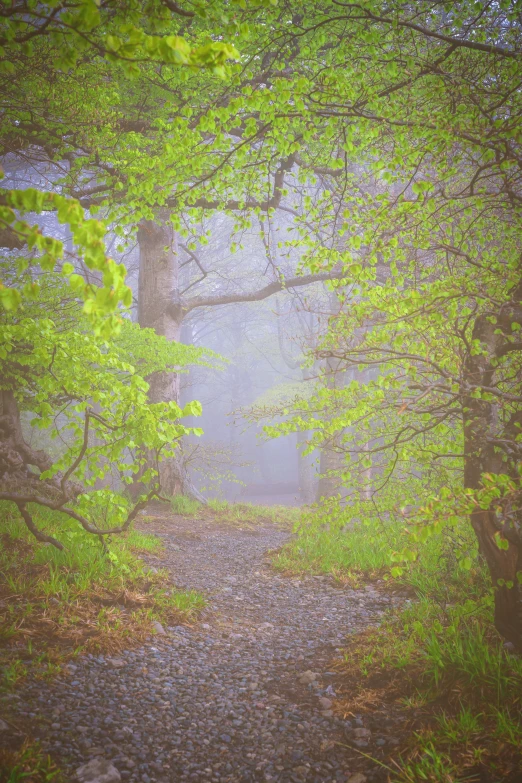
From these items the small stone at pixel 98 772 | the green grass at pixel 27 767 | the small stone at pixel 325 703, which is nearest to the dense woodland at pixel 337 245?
the small stone at pixel 325 703

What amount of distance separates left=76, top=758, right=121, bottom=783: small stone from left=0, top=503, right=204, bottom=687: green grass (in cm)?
87

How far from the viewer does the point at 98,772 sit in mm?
2582

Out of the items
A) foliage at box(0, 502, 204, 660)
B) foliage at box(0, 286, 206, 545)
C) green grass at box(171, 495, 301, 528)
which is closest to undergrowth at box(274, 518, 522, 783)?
foliage at box(0, 286, 206, 545)

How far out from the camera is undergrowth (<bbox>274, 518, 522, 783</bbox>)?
272 centimetres

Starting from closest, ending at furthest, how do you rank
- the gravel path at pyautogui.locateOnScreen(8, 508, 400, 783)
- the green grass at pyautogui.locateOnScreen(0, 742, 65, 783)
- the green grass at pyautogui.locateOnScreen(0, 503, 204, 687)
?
the green grass at pyautogui.locateOnScreen(0, 742, 65, 783)
the gravel path at pyautogui.locateOnScreen(8, 508, 400, 783)
the green grass at pyautogui.locateOnScreen(0, 503, 204, 687)

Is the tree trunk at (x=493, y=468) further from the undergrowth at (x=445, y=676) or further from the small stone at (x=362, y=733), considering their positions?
the small stone at (x=362, y=733)

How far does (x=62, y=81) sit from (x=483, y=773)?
6.79m

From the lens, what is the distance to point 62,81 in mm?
4961

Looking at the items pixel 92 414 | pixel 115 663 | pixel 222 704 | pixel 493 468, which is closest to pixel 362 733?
pixel 222 704

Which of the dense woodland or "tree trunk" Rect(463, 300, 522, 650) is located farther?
"tree trunk" Rect(463, 300, 522, 650)

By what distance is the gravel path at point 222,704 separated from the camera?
2.81 metres

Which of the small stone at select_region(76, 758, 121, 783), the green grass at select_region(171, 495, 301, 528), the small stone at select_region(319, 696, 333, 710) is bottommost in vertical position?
the green grass at select_region(171, 495, 301, 528)

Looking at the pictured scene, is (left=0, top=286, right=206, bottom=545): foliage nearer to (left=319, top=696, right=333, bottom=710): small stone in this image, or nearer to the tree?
the tree

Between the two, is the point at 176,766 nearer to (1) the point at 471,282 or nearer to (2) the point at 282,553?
(1) the point at 471,282
